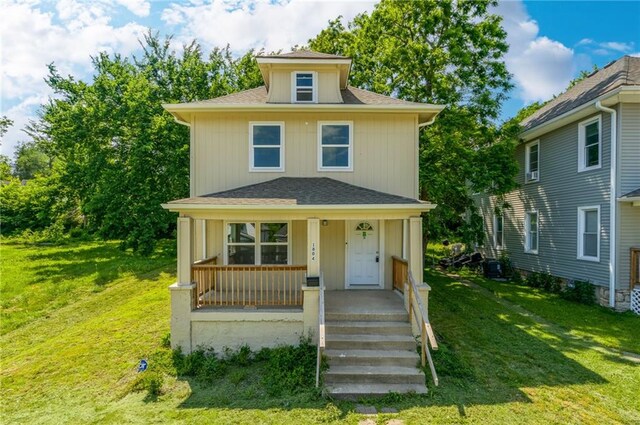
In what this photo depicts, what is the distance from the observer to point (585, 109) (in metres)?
11.3

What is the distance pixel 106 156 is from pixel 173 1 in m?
11.6

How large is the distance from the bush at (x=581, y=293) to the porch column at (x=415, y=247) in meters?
7.45

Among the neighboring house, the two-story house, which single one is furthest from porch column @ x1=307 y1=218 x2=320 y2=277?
the neighboring house

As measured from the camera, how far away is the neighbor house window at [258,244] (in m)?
10.0

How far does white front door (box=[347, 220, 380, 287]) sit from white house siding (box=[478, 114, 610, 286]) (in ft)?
24.8

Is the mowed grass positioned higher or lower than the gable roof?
lower

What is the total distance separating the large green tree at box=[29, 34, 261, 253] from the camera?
17891mm

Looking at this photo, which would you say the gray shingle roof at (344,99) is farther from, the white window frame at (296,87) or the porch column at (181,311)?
the porch column at (181,311)

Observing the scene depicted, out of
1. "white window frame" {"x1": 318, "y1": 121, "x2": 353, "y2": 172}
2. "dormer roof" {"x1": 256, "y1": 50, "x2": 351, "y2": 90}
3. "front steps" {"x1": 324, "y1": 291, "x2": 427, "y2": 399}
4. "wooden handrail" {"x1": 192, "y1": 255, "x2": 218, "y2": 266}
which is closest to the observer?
"front steps" {"x1": 324, "y1": 291, "x2": 427, "y2": 399}

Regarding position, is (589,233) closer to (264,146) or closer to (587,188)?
(587,188)

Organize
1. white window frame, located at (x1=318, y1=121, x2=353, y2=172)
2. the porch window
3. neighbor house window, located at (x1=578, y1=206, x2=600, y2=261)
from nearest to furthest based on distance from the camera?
1. white window frame, located at (x1=318, y1=121, x2=353, y2=172)
2. neighbor house window, located at (x1=578, y1=206, x2=600, y2=261)
3. the porch window

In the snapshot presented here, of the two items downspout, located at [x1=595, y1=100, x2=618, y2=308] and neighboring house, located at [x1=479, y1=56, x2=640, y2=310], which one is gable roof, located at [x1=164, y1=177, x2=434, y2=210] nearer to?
downspout, located at [x1=595, y1=100, x2=618, y2=308]

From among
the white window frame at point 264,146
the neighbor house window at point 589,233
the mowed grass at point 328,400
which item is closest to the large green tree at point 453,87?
the neighbor house window at point 589,233

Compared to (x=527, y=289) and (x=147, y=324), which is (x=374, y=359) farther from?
(x=527, y=289)
